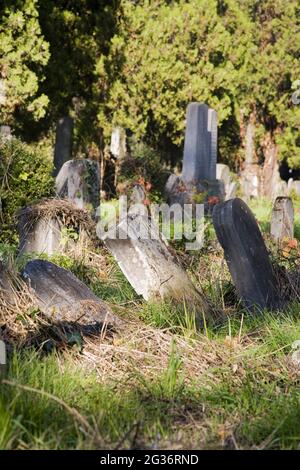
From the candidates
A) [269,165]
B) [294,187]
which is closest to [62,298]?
[294,187]

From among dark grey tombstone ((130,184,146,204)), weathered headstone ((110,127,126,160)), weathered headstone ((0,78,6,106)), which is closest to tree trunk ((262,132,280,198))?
weathered headstone ((110,127,126,160))

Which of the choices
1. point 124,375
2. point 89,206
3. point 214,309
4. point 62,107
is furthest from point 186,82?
point 124,375

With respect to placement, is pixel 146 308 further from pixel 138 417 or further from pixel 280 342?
pixel 138 417

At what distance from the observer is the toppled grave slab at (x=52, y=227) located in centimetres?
655

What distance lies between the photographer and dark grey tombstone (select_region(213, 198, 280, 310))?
4.80 m

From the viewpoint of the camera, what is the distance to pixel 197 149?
1262 centimetres

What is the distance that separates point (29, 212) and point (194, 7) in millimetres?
14354

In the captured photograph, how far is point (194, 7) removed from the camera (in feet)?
64.0

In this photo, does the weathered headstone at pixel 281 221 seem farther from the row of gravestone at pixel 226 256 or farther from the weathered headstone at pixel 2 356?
the weathered headstone at pixel 2 356

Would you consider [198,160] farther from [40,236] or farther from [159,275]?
[159,275]

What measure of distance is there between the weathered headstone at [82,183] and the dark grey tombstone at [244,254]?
11.4ft

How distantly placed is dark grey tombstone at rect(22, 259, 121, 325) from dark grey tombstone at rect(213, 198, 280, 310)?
1.13m

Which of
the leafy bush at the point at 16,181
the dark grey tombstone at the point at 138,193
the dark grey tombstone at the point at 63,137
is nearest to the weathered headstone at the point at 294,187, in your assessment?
the dark grey tombstone at the point at 63,137
